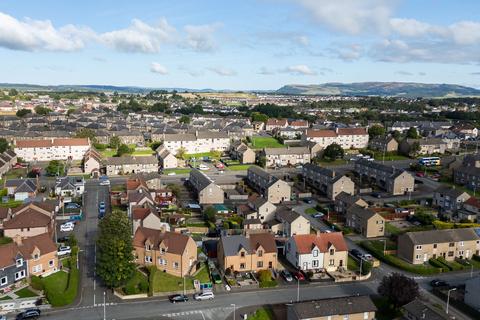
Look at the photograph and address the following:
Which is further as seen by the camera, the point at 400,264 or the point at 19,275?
the point at 400,264

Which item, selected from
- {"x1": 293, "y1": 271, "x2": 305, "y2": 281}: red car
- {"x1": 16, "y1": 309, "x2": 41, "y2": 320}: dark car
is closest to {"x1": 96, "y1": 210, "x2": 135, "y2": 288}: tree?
{"x1": 16, "y1": 309, "x2": 41, "y2": 320}: dark car

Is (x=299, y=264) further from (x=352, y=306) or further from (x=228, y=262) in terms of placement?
(x=352, y=306)

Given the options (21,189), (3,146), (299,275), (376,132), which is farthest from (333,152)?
(3,146)

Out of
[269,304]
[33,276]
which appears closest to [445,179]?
[269,304]

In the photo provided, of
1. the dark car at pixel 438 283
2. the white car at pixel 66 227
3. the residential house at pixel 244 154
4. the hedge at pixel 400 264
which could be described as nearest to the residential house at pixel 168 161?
the residential house at pixel 244 154

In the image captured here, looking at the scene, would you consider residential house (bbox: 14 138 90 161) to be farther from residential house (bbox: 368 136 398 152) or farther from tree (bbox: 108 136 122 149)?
residential house (bbox: 368 136 398 152)

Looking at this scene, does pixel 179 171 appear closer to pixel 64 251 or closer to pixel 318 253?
pixel 64 251

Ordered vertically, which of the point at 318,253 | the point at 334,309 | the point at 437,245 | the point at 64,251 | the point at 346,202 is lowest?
the point at 64,251
